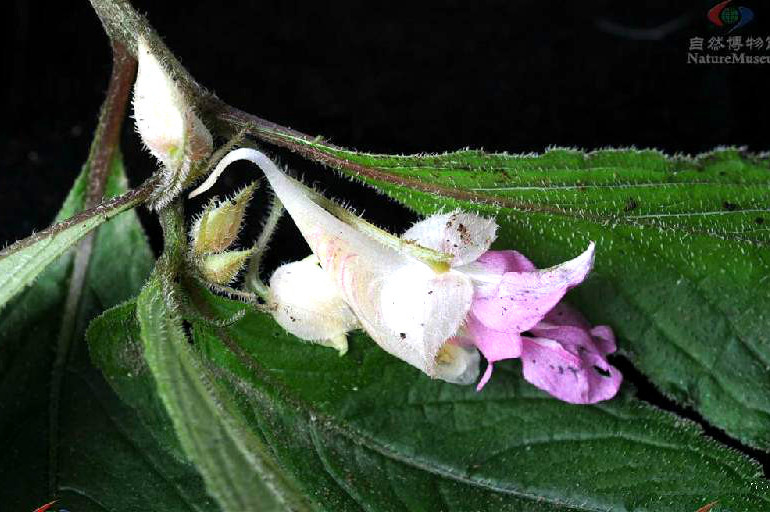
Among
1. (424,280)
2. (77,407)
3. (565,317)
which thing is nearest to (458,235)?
(424,280)

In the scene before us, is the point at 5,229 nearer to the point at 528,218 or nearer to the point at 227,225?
the point at 227,225

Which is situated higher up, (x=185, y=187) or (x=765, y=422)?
(x=185, y=187)

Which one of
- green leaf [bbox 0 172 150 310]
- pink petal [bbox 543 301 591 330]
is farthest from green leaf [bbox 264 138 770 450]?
green leaf [bbox 0 172 150 310]

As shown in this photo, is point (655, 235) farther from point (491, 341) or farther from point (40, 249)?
point (40, 249)

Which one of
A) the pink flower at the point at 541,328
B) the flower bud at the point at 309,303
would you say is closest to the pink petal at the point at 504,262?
the pink flower at the point at 541,328

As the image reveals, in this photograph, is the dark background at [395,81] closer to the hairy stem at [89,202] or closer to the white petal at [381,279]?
the hairy stem at [89,202]

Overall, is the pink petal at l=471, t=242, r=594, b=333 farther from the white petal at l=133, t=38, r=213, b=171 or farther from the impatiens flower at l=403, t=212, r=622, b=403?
the white petal at l=133, t=38, r=213, b=171

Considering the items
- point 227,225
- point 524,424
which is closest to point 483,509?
point 524,424
